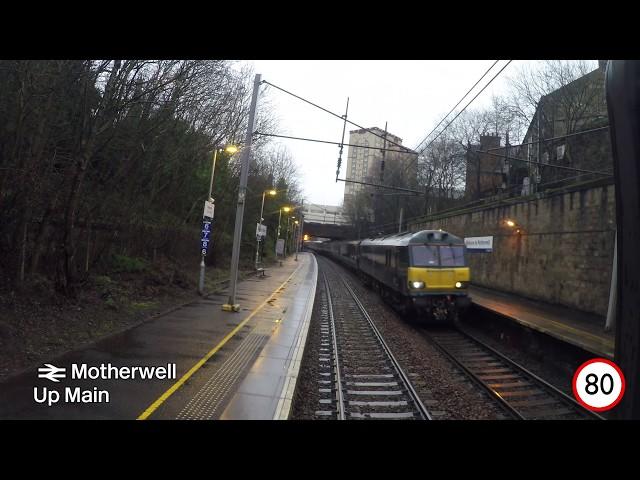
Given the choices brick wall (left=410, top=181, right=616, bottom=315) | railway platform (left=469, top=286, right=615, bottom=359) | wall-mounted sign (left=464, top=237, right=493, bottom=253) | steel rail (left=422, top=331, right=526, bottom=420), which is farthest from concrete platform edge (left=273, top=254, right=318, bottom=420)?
wall-mounted sign (left=464, top=237, right=493, bottom=253)

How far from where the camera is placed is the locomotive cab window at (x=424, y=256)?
14.6m

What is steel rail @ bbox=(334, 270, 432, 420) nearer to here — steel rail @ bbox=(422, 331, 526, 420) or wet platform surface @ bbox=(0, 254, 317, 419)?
steel rail @ bbox=(422, 331, 526, 420)

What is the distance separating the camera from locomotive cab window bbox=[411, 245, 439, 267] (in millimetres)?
14594

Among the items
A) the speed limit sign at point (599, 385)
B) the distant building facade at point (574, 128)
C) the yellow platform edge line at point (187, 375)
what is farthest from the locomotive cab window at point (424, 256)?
the speed limit sign at point (599, 385)

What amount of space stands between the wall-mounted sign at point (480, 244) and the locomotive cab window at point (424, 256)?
1073 centimetres

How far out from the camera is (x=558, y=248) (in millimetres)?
17203

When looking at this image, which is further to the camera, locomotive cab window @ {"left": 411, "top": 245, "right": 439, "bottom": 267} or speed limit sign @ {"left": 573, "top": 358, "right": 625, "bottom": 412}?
locomotive cab window @ {"left": 411, "top": 245, "right": 439, "bottom": 267}

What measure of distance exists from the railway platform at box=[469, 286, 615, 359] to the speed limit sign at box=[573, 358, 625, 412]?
24.2ft

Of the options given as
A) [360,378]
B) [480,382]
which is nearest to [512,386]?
[480,382]

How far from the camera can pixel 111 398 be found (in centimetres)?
530

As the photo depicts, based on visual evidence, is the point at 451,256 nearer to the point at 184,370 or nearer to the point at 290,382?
the point at 290,382

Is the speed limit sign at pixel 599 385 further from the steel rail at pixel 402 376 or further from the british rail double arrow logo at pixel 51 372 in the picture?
the british rail double arrow logo at pixel 51 372

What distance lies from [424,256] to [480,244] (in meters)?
12.0

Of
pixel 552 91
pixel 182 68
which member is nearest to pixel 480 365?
pixel 182 68
